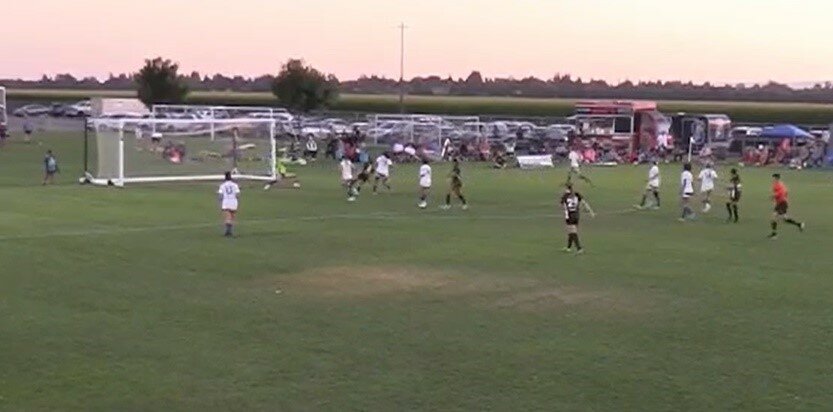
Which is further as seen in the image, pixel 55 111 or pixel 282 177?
pixel 55 111

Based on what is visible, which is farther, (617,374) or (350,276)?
(350,276)

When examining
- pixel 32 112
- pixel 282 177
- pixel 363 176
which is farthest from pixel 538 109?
pixel 363 176

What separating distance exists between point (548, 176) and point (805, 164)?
17.5 metres

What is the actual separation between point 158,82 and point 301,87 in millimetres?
13658

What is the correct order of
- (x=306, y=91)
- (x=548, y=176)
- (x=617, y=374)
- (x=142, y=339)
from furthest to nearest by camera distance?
(x=306, y=91) → (x=548, y=176) → (x=142, y=339) → (x=617, y=374)

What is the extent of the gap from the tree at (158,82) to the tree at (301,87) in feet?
31.3

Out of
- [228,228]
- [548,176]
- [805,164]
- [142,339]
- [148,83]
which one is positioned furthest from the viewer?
[148,83]

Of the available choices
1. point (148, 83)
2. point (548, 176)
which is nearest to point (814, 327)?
point (548, 176)

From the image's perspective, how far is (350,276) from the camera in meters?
20.8

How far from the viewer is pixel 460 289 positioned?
64.0 ft

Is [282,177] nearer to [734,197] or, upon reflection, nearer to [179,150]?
[179,150]

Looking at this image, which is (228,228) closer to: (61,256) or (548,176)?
(61,256)

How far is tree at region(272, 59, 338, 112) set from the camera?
83.5 metres

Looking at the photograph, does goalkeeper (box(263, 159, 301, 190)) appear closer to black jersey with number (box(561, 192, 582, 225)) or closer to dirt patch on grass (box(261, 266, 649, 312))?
black jersey with number (box(561, 192, 582, 225))
